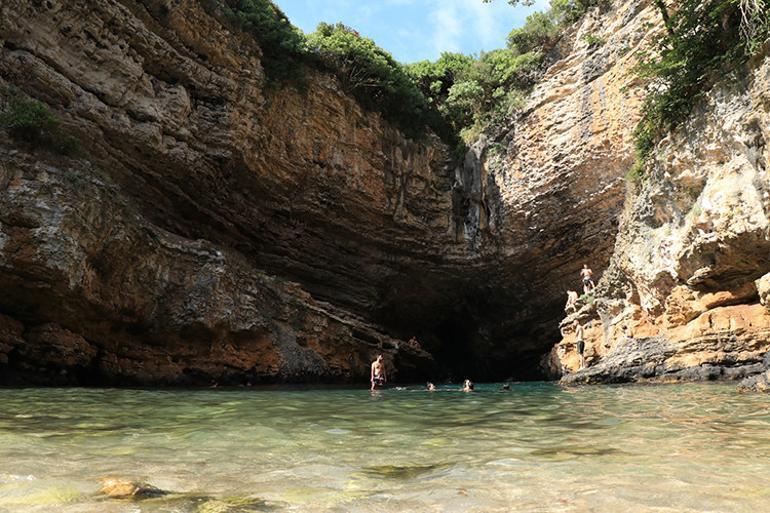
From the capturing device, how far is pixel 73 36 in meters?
12.6

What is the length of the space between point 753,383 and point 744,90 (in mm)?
5687

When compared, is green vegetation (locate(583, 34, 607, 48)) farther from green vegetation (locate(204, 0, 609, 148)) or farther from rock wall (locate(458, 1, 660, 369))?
green vegetation (locate(204, 0, 609, 148))

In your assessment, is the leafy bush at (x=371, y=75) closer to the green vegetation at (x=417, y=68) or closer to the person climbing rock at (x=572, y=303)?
the green vegetation at (x=417, y=68)

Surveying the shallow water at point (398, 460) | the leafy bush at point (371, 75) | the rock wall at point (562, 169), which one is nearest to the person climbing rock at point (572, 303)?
the rock wall at point (562, 169)

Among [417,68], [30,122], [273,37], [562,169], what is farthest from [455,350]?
[30,122]

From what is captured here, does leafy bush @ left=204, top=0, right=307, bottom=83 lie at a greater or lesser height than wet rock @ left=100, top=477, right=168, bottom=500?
greater

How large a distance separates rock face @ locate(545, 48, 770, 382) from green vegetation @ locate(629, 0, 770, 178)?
0.42 metres

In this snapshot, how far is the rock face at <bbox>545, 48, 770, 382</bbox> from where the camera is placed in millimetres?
9469

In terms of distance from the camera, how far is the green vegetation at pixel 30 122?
1038 centimetres

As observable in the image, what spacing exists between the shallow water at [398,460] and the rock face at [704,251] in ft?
18.0

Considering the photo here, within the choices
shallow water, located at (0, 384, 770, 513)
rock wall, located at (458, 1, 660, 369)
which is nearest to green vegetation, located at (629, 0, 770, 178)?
rock wall, located at (458, 1, 660, 369)

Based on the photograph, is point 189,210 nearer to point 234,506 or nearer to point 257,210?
point 257,210

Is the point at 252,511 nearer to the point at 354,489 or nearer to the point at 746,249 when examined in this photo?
the point at 354,489

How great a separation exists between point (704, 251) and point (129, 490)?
1135 centimetres
